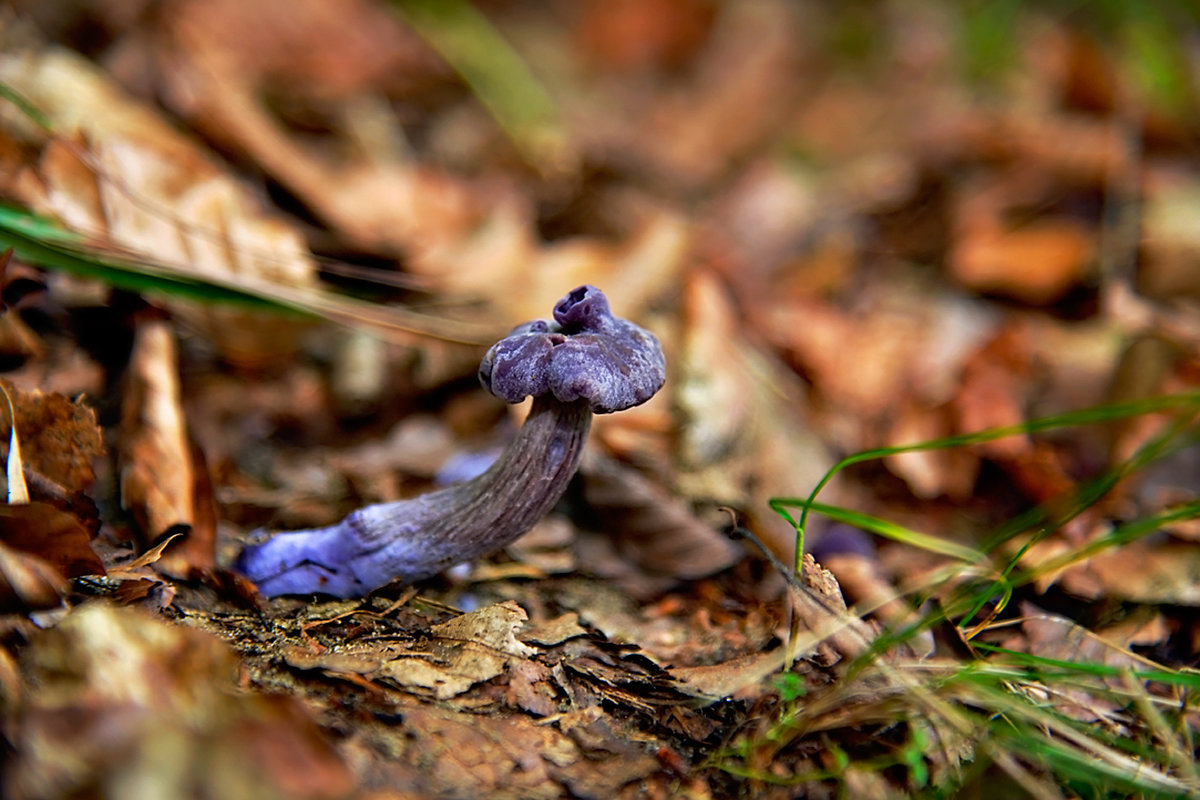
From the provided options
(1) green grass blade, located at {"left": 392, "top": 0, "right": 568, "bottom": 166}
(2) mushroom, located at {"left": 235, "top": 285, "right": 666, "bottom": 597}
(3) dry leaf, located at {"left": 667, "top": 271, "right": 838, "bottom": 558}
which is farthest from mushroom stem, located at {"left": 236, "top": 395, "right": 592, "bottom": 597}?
(1) green grass blade, located at {"left": 392, "top": 0, "right": 568, "bottom": 166}

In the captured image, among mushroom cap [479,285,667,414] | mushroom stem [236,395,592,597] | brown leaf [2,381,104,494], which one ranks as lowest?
mushroom stem [236,395,592,597]

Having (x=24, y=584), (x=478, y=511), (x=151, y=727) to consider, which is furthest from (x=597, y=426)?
(x=151, y=727)

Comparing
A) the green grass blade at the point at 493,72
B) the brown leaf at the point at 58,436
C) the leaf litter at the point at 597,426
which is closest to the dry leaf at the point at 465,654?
the leaf litter at the point at 597,426

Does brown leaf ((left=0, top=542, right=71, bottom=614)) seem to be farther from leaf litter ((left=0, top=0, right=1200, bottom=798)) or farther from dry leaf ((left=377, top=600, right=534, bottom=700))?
dry leaf ((left=377, top=600, right=534, bottom=700))

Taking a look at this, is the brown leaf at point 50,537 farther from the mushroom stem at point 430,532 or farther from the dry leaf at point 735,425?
the dry leaf at point 735,425

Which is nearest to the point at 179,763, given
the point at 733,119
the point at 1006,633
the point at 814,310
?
the point at 1006,633
